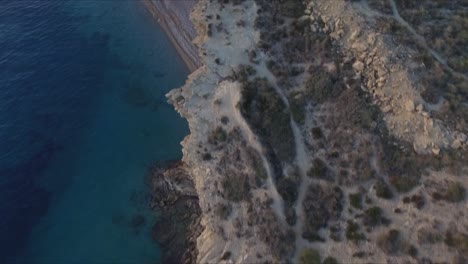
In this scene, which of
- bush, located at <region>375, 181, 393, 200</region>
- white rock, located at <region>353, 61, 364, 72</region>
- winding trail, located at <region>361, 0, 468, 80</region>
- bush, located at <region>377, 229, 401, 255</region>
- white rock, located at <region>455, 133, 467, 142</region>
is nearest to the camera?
bush, located at <region>377, 229, 401, 255</region>

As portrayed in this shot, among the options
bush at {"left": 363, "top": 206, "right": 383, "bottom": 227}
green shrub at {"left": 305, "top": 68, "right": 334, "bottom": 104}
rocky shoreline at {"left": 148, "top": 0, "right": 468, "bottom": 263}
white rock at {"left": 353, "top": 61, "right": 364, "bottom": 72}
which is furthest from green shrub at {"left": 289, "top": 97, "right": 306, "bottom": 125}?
bush at {"left": 363, "top": 206, "right": 383, "bottom": 227}

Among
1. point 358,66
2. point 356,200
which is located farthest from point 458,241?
point 358,66

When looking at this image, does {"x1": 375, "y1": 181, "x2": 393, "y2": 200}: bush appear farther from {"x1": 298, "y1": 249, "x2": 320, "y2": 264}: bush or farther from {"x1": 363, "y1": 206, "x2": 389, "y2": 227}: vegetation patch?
{"x1": 298, "y1": 249, "x2": 320, "y2": 264}: bush

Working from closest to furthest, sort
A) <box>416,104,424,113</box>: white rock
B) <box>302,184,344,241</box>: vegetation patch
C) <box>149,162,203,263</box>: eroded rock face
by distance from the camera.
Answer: <box>302,184,344,241</box>: vegetation patch, <box>416,104,424,113</box>: white rock, <box>149,162,203,263</box>: eroded rock face

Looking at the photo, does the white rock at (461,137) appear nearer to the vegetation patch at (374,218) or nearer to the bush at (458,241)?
the bush at (458,241)

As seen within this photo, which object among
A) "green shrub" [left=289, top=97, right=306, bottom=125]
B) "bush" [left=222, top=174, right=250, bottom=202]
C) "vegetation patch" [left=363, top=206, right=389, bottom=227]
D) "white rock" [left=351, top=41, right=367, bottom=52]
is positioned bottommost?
"vegetation patch" [left=363, top=206, right=389, bottom=227]

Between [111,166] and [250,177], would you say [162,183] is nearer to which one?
[111,166]

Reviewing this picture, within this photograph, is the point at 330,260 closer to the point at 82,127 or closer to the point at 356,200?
the point at 356,200

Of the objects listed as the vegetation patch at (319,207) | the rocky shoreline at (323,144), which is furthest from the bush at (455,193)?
the vegetation patch at (319,207)
